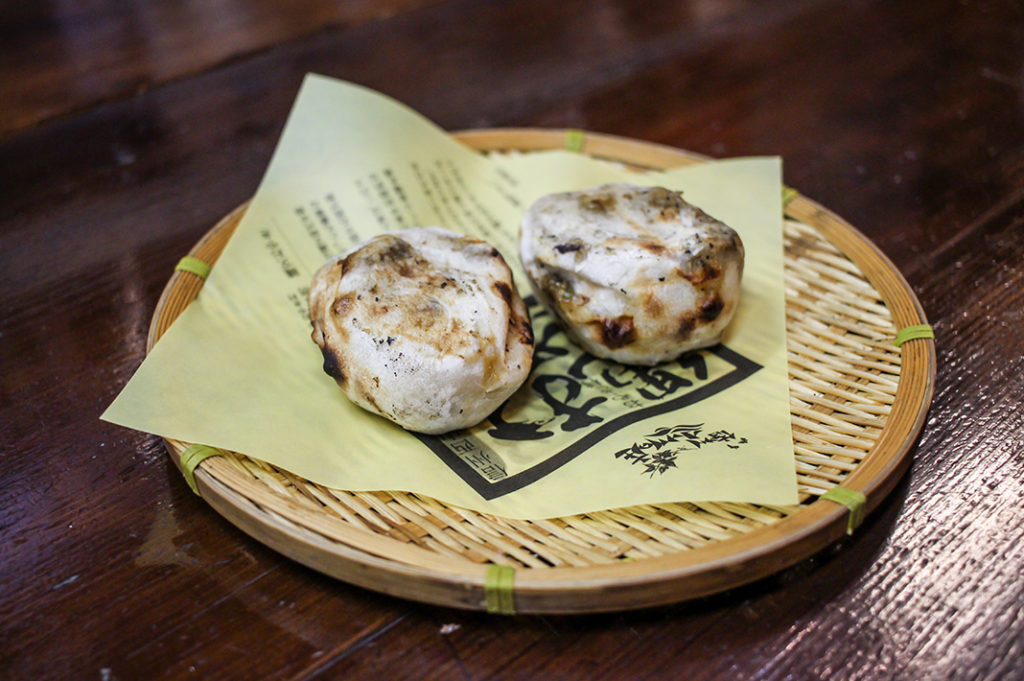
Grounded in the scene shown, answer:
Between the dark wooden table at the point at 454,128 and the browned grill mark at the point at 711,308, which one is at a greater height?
the browned grill mark at the point at 711,308

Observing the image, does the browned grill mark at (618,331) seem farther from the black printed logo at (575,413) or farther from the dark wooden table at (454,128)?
the dark wooden table at (454,128)

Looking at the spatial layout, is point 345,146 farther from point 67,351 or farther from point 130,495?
point 130,495

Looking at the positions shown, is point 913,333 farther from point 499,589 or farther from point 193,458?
point 193,458

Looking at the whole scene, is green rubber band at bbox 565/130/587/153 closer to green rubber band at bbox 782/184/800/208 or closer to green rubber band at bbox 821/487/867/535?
green rubber band at bbox 782/184/800/208

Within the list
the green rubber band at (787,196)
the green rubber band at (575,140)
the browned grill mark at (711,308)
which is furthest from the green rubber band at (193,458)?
the green rubber band at (787,196)

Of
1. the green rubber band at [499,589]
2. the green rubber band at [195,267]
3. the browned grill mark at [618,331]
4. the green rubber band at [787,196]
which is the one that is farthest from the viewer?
the green rubber band at [787,196]

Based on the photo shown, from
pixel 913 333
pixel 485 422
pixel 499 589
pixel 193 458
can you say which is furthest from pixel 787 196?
pixel 193 458
